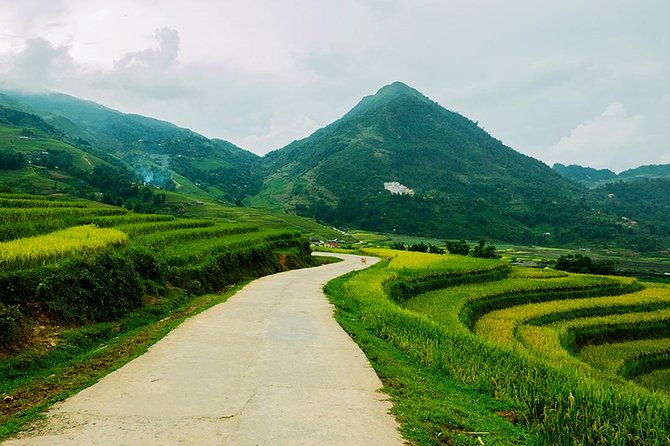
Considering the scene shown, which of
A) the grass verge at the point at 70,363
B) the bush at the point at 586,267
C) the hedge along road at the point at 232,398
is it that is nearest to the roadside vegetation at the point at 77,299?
the grass verge at the point at 70,363

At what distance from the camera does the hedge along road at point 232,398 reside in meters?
5.50

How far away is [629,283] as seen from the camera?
3662 cm

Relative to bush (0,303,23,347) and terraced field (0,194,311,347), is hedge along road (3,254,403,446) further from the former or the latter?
terraced field (0,194,311,347)

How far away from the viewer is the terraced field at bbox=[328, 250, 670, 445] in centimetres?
630

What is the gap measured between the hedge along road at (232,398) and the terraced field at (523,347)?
824 millimetres

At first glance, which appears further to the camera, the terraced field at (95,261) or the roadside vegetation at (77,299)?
the terraced field at (95,261)

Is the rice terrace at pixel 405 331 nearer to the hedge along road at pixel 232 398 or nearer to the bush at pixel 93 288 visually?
the bush at pixel 93 288

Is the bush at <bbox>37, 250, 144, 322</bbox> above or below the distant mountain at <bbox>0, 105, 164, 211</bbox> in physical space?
below

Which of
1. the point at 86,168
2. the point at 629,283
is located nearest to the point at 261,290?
the point at 629,283

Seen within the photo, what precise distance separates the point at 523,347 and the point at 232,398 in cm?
1391

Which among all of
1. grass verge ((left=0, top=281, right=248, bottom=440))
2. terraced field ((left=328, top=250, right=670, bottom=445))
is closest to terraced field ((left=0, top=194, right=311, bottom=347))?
grass verge ((left=0, top=281, right=248, bottom=440))

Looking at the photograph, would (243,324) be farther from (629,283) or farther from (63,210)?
(629,283)

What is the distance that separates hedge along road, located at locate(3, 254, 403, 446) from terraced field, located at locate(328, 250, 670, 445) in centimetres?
82

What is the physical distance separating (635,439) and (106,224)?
25611 mm
